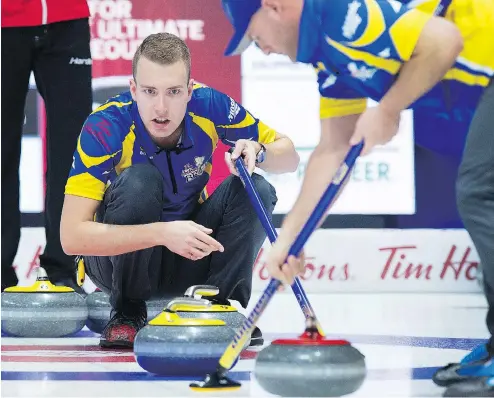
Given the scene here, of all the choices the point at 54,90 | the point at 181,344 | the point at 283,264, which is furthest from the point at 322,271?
the point at 283,264

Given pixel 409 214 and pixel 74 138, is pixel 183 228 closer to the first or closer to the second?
pixel 74 138

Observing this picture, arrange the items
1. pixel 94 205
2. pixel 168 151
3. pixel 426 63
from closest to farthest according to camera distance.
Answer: pixel 426 63 < pixel 94 205 < pixel 168 151

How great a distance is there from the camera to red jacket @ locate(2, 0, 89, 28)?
3834 mm

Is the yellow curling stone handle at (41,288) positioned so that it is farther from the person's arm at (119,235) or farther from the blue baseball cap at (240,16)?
the blue baseball cap at (240,16)

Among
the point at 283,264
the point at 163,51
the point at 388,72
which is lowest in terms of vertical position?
the point at 283,264

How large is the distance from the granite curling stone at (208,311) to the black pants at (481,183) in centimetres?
66

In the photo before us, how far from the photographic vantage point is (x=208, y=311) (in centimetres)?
249

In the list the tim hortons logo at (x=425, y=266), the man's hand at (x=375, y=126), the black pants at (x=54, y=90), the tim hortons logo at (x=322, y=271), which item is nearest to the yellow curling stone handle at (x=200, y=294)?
the man's hand at (x=375, y=126)

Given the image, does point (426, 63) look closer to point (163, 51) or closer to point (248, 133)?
point (163, 51)

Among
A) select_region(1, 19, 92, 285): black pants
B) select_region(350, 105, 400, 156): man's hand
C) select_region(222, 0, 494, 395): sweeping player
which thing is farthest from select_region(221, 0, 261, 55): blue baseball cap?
select_region(1, 19, 92, 285): black pants

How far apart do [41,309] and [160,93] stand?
2.94ft

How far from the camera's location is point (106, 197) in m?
3.02

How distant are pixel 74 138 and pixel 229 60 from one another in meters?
1.89

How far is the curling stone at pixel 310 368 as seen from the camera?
6.57 feet
